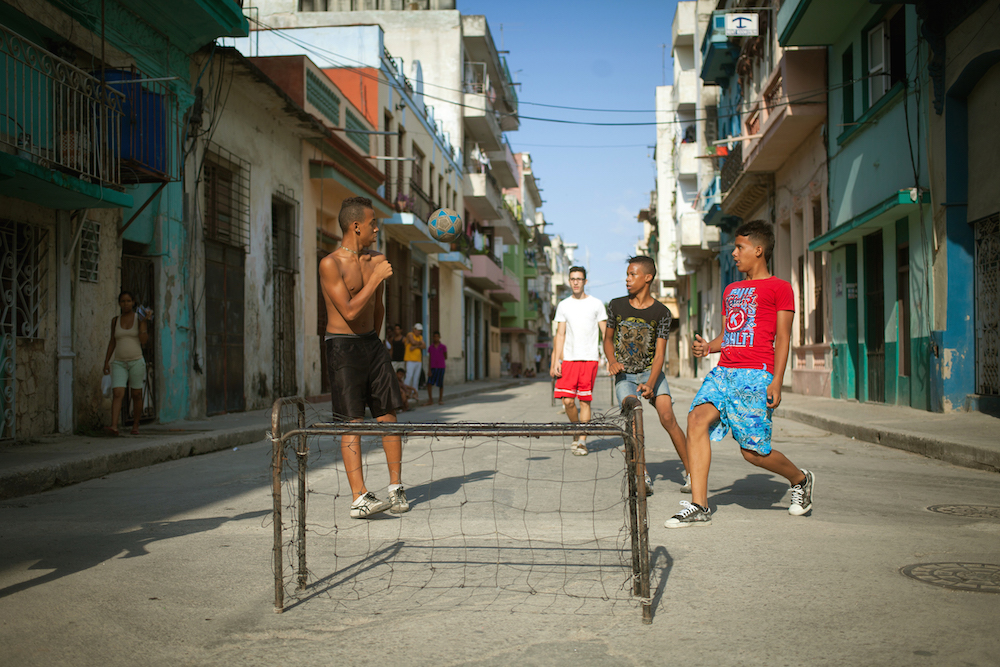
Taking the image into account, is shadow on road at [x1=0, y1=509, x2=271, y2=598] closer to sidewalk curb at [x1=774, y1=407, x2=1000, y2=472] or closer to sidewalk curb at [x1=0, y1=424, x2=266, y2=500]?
sidewalk curb at [x1=0, y1=424, x2=266, y2=500]

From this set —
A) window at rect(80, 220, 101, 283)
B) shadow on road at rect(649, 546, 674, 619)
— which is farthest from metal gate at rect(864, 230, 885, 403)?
window at rect(80, 220, 101, 283)

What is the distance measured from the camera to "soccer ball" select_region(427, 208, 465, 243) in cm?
1291

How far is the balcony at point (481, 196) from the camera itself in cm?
3606

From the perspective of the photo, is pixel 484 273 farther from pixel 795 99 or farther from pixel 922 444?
pixel 922 444

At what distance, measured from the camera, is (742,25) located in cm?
2023

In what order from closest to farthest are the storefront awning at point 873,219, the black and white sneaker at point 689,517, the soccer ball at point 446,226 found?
the black and white sneaker at point 689,517
the storefront awning at point 873,219
the soccer ball at point 446,226

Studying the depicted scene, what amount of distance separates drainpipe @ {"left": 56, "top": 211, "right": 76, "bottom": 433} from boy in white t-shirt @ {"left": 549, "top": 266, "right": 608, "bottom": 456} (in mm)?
5734

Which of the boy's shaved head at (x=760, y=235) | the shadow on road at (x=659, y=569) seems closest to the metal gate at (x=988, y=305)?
the boy's shaved head at (x=760, y=235)

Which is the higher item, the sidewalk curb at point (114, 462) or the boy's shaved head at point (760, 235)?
the boy's shaved head at point (760, 235)

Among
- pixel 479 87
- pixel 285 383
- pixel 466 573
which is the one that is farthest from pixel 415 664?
pixel 479 87

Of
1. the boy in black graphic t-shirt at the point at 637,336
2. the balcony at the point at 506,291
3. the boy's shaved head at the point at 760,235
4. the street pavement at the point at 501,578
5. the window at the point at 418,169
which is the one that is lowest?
the street pavement at the point at 501,578

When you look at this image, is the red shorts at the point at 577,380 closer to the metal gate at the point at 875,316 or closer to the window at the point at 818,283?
the metal gate at the point at 875,316

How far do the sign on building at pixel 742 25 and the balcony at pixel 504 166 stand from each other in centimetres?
2150

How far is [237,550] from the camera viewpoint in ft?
14.1
